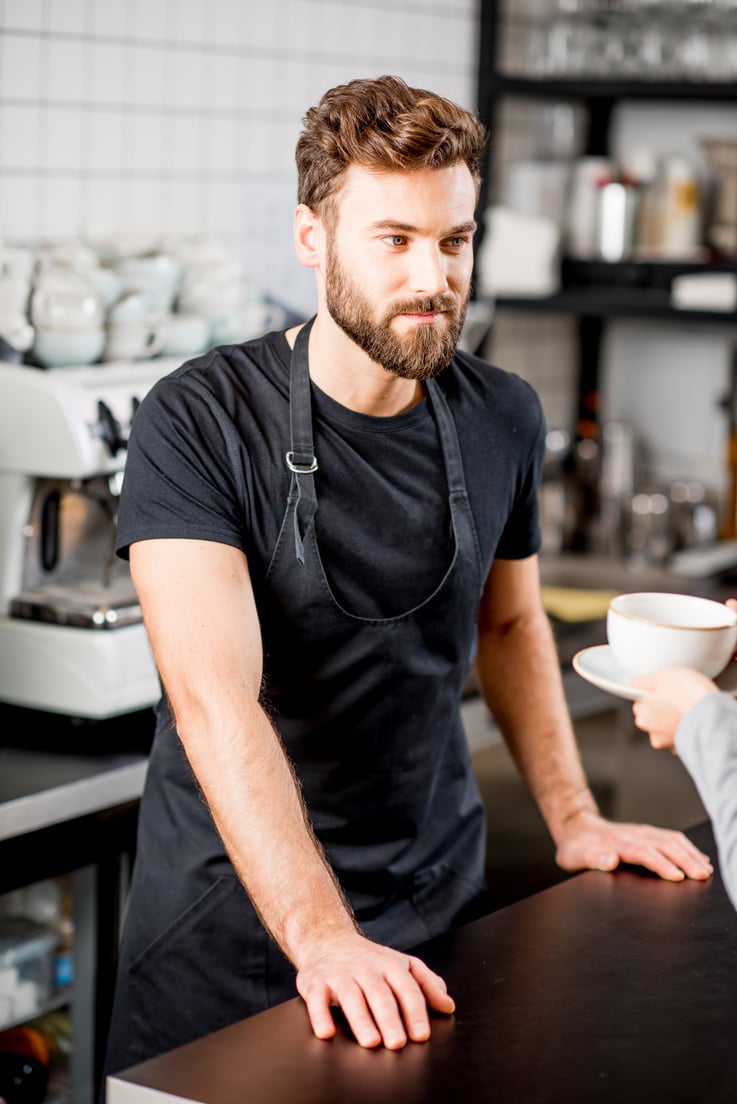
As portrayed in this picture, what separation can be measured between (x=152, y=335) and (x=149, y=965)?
977 mm

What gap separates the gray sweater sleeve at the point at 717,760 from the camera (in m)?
1.19

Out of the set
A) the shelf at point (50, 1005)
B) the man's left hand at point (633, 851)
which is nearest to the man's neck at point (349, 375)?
the man's left hand at point (633, 851)

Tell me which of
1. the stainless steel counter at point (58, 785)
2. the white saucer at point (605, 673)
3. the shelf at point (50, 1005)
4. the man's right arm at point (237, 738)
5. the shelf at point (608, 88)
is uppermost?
the shelf at point (608, 88)

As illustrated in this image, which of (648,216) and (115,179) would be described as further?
(648,216)

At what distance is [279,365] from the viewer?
176 cm

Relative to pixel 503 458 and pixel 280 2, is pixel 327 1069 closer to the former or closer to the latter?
pixel 503 458

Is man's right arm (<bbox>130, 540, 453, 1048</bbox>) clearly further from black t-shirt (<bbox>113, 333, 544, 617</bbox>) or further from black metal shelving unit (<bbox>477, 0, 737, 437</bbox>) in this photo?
black metal shelving unit (<bbox>477, 0, 737, 437</bbox>)

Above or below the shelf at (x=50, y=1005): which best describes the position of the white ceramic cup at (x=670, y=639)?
above

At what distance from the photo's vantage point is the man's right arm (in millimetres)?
1433

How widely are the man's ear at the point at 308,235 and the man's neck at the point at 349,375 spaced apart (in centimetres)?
7

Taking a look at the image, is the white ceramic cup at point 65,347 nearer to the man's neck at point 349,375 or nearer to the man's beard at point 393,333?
the man's neck at point 349,375

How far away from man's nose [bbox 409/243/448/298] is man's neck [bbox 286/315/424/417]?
12 centimetres

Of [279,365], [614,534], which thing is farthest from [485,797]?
[279,365]

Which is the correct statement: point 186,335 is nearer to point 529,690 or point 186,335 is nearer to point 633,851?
point 529,690
